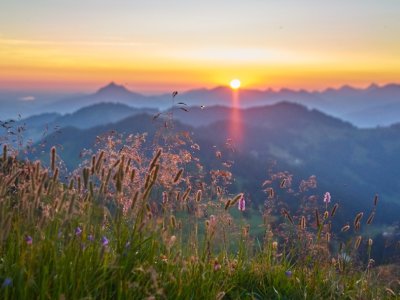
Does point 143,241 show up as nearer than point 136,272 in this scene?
No

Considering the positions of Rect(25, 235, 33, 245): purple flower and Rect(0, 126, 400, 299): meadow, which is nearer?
Rect(0, 126, 400, 299): meadow

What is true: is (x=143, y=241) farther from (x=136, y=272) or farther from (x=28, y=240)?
(x=28, y=240)

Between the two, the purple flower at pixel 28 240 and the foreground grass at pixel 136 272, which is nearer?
the foreground grass at pixel 136 272

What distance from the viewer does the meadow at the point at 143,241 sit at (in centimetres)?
409

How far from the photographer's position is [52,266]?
428 centimetres

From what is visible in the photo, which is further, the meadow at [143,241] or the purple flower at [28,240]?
the purple flower at [28,240]

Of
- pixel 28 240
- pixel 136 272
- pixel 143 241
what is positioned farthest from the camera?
pixel 143 241

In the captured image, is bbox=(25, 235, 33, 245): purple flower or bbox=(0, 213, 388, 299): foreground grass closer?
bbox=(0, 213, 388, 299): foreground grass

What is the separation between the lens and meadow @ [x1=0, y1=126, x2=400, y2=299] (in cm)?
409

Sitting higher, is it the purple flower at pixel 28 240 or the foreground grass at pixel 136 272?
the purple flower at pixel 28 240

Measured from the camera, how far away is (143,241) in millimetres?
4855

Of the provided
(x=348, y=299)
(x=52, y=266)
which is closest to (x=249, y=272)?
(x=348, y=299)

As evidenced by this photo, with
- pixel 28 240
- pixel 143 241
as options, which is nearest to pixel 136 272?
A: pixel 143 241

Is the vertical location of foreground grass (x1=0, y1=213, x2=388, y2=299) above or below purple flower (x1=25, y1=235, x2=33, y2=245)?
below
